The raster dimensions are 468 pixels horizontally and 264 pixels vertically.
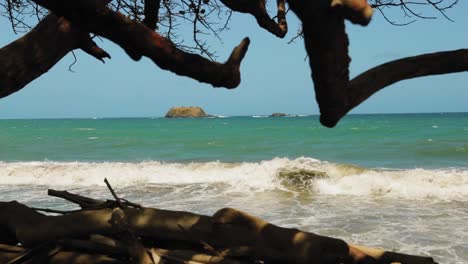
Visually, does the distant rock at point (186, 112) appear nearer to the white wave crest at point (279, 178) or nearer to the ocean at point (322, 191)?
the ocean at point (322, 191)

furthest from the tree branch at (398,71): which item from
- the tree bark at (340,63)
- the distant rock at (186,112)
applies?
the distant rock at (186,112)

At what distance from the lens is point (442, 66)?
1962mm

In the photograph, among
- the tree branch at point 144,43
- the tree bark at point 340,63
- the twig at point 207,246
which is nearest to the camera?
the tree bark at point 340,63

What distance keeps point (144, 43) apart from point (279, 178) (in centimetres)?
1247

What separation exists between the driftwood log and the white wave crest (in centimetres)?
976

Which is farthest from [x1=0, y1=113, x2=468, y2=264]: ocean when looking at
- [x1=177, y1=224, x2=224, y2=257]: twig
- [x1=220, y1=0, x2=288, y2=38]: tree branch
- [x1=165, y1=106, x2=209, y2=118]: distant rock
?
[x1=165, y1=106, x2=209, y2=118]: distant rock

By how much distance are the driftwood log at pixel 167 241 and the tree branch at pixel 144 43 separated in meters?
0.62

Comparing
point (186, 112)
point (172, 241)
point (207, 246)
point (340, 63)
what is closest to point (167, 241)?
point (172, 241)

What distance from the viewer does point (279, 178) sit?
14.2m

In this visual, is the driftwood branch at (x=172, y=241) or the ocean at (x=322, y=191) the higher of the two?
the driftwood branch at (x=172, y=241)

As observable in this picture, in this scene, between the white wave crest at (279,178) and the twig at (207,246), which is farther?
the white wave crest at (279,178)

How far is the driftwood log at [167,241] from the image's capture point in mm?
2188

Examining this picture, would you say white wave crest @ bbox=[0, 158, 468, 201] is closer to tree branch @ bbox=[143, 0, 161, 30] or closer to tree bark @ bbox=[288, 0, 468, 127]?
tree branch @ bbox=[143, 0, 161, 30]

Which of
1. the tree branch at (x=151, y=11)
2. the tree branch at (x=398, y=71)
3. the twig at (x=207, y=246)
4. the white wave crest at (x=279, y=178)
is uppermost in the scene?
the tree branch at (x=151, y=11)
